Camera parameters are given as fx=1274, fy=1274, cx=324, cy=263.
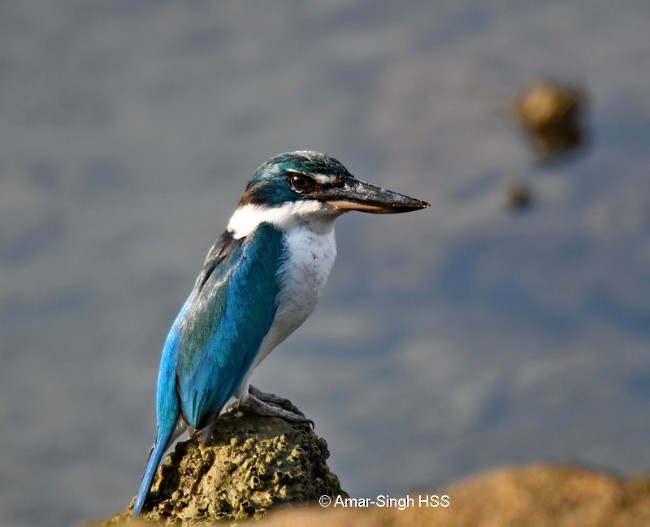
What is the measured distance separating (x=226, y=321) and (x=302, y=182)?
0.75m

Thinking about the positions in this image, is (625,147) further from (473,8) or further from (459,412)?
(459,412)

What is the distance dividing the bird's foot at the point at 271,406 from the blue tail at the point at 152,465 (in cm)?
36

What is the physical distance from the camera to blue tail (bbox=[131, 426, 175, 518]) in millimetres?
5195

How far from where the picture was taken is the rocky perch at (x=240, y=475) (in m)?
5.05

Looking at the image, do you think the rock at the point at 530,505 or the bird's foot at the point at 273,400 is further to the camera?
the bird's foot at the point at 273,400

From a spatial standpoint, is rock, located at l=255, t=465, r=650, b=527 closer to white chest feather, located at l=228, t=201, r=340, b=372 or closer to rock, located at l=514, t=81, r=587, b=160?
white chest feather, located at l=228, t=201, r=340, b=372

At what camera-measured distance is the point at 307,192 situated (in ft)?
19.4

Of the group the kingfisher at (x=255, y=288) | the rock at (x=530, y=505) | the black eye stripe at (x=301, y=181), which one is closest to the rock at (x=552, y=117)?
the kingfisher at (x=255, y=288)

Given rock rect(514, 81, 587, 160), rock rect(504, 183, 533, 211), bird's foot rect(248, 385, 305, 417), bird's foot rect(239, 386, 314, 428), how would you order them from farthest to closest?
rock rect(514, 81, 587, 160) < rock rect(504, 183, 533, 211) < bird's foot rect(248, 385, 305, 417) < bird's foot rect(239, 386, 314, 428)

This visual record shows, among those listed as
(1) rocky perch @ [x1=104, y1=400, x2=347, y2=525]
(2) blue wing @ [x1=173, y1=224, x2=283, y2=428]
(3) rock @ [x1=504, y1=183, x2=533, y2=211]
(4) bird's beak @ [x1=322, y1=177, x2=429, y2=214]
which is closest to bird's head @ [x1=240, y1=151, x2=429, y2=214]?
(4) bird's beak @ [x1=322, y1=177, x2=429, y2=214]

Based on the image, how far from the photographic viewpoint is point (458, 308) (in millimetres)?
9656

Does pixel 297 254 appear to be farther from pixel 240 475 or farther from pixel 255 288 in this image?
pixel 240 475

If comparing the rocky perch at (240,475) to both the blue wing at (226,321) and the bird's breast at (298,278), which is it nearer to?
the blue wing at (226,321)

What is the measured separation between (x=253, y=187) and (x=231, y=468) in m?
1.46
